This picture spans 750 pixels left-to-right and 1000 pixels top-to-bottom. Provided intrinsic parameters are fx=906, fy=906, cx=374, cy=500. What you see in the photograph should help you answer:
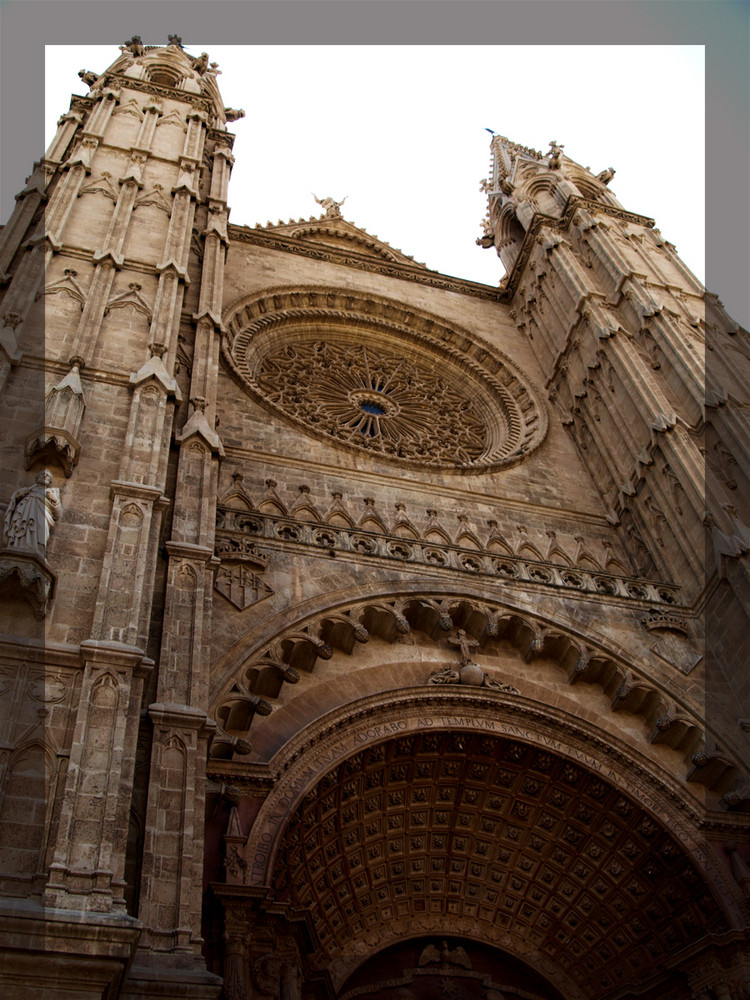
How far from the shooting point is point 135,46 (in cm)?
2189

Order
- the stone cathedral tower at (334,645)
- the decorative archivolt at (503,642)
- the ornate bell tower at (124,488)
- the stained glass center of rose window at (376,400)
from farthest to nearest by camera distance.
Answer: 1. the stained glass center of rose window at (376,400)
2. the decorative archivolt at (503,642)
3. the stone cathedral tower at (334,645)
4. the ornate bell tower at (124,488)

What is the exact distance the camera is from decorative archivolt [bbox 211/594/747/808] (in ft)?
30.3

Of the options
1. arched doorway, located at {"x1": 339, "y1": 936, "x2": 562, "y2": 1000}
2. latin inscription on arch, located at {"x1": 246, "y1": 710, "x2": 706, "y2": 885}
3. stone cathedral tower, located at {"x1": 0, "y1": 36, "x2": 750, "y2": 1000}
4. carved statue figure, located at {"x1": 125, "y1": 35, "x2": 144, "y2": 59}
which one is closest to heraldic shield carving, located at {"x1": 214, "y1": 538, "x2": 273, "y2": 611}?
stone cathedral tower, located at {"x1": 0, "y1": 36, "x2": 750, "y2": 1000}

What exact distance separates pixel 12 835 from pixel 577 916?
667 cm

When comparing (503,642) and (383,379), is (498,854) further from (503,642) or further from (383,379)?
(383,379)

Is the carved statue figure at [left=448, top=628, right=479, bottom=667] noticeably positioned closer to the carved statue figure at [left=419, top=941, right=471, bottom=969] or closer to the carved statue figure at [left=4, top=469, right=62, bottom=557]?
the carved statue figure at [left=419, top=941, right=471, bottom=969]

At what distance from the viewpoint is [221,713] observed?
845cm

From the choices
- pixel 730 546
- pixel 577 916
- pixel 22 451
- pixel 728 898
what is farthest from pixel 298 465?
pixel 728 898

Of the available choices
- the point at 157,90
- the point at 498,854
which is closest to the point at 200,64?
the point at 157,90

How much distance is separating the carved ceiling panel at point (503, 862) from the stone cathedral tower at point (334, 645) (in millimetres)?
34

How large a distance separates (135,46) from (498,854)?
2028 centimetres

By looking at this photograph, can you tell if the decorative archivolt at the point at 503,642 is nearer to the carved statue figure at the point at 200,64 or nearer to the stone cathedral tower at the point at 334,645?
the stone cathedral tower at the point at 334,645

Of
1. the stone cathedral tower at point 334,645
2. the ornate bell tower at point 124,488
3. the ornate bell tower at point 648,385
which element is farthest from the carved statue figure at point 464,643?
the ornate bell tower at point 124,488

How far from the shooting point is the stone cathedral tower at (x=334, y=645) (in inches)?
259
